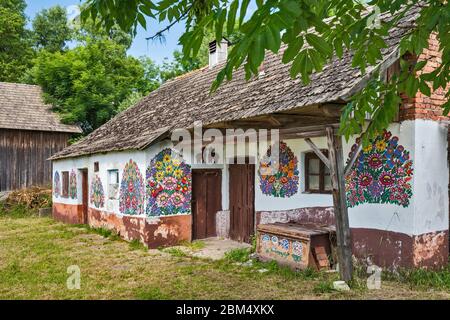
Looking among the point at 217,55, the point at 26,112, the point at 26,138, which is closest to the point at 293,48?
the point at 217,55

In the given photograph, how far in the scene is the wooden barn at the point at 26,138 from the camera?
19234mm

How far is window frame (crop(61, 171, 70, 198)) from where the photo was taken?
1567 cm

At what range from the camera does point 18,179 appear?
19.6 metres

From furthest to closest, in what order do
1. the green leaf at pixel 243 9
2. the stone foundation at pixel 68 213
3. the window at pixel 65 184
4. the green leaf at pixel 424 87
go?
the window at pixel 65 184 < the stone foundation at pixel 68 213 < the green leaf at pixel 424 87 < the green leaf at pixel 243 9

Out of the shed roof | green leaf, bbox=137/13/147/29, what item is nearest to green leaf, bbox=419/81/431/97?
the shed roof

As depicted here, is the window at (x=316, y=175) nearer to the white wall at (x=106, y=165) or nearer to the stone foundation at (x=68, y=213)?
the white wall at (x=106, y=165)

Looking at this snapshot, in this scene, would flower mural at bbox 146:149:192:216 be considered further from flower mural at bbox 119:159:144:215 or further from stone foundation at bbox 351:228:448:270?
stone foundation at bbox 351:228:448:270

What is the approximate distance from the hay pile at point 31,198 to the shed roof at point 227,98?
11.6ft

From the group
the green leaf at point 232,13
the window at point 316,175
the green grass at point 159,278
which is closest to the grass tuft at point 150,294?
the green grass at point 159,278

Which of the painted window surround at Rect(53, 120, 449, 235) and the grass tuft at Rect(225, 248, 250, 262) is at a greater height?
the painted window surround at Rect(53, 120, 449, 235)

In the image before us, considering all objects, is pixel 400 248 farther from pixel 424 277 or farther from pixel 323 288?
pixel 323 288

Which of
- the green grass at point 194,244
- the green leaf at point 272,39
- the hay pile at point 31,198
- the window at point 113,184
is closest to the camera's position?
the green leaf at point 272,39

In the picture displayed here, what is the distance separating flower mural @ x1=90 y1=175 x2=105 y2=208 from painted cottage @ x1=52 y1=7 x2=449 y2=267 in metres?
0.06

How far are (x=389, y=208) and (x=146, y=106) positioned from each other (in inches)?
427
